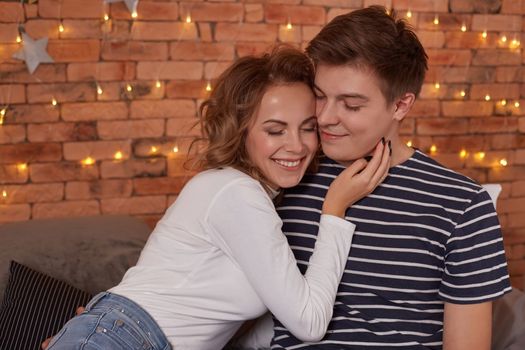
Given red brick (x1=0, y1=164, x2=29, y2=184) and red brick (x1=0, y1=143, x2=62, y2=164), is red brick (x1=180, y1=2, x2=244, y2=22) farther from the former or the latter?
red brick (x1=0, y1=164, x2=29, y2=184)

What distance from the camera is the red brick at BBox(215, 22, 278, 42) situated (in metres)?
3.02

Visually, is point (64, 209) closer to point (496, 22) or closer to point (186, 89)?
point (186, 89)

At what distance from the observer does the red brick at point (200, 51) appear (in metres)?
2.99

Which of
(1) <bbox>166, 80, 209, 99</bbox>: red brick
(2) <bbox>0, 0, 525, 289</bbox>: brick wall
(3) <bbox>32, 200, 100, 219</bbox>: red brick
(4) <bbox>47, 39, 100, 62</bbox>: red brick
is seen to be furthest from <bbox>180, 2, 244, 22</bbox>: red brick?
(3) <bbox>32, 200, 100, 219</bbox>: red brick

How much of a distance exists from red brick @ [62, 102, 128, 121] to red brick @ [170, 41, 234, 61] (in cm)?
32

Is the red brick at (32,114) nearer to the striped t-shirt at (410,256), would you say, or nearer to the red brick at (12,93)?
the red brick at (12,93)

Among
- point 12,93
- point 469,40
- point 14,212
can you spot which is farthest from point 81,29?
point 469,40

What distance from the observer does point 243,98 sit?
5.54 ft

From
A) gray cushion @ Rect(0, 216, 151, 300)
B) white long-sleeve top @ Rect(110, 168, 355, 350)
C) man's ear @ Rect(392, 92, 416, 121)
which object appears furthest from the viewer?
gray cushion @ Rect(0, 216, 151, 300)

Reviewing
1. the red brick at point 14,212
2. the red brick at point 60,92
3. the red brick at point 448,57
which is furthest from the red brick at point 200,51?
the red brick at point 448,57

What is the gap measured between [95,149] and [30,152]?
260 millimetres

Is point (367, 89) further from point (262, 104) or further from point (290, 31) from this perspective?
point (290, 31)

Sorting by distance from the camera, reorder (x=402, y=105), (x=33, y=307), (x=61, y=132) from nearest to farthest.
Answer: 1. (x=402, y=105)
2. (x=33, y=307)
3. (x=61, y=132)

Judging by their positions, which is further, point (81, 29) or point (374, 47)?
point (81, 29)
